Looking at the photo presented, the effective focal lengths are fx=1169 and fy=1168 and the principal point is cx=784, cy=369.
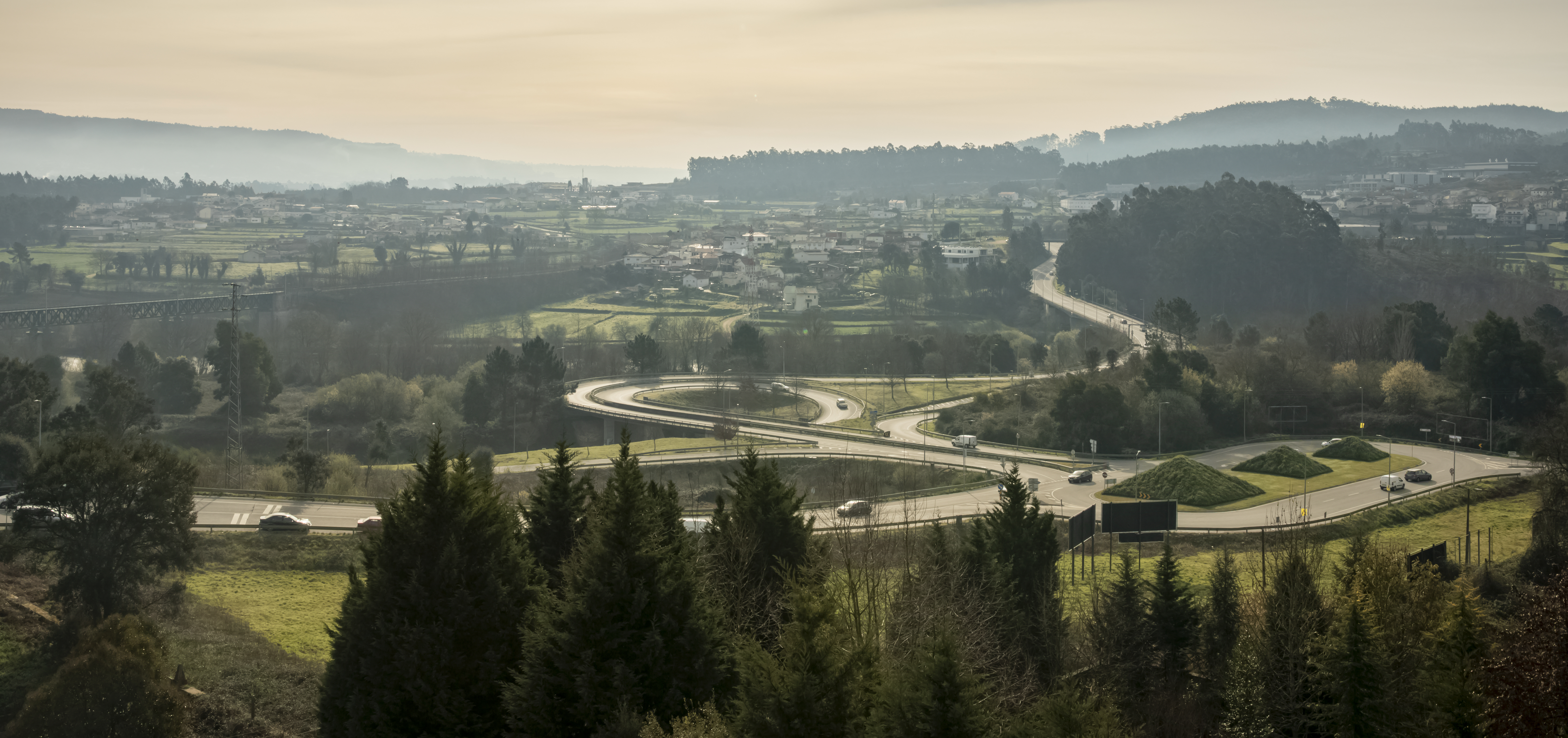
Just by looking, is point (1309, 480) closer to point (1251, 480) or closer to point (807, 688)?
point (1251, 480)

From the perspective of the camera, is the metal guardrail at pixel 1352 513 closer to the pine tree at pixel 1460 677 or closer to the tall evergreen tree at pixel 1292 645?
the tall evergreen tree at pixel 1292 645

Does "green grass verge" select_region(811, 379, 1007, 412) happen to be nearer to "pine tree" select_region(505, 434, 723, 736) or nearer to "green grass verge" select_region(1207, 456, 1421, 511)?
"green grass verge" select_region(1207, 456, 1421, 511)

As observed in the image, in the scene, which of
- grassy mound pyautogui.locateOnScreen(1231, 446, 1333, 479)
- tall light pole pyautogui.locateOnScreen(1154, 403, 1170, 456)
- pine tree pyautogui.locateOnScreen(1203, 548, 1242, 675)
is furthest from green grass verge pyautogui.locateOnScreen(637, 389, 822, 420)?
pine tree pyautogui.locateOnScreen(1203, 548, 1242, 675)

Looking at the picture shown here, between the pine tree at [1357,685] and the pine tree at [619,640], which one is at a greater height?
the pine tree at [619,640]

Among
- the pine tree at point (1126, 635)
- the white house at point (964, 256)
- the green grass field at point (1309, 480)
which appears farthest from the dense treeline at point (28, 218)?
the pine tree at point (1126, 635)

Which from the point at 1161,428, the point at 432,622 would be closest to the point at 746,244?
the point at 1161,428
